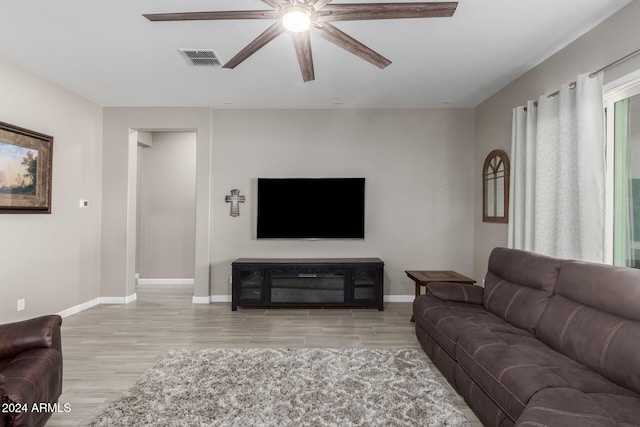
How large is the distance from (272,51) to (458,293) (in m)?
2.92

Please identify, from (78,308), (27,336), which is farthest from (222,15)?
(78,308)

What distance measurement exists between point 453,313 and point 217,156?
12.5 ft

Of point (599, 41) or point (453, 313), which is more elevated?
point (599, 41)

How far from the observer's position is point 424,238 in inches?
198

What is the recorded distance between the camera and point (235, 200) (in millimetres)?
5016

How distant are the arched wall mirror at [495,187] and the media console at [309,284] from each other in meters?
1.59

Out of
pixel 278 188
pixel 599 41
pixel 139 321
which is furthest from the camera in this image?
pixel 278 188

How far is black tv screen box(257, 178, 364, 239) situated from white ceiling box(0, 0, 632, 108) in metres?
1.14

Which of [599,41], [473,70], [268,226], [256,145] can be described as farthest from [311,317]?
[599,41]

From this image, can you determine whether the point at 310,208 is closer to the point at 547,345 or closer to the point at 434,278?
the point at 434,278

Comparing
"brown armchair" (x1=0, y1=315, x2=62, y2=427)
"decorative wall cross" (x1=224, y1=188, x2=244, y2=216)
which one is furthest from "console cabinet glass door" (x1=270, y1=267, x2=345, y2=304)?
"brown armchair" (x1=0, y1=315, x2=62, y2=427)

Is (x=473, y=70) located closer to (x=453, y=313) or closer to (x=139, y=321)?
(x=453, y=313)

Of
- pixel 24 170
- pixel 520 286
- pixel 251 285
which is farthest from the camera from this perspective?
pixel 251 285

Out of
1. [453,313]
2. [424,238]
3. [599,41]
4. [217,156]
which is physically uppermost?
[599,41]
